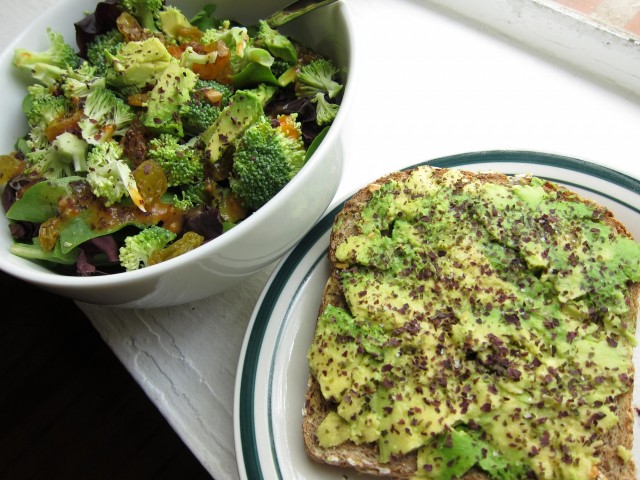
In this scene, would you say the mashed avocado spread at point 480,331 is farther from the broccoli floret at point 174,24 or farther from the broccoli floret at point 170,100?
the broccoli floret at point 174,24

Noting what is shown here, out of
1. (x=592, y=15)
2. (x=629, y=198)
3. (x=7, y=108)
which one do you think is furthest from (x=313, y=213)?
(x=592, y=15)

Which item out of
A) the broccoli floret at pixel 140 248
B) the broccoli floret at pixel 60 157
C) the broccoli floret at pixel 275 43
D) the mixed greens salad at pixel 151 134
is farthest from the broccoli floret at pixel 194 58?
the broccoli floret at pixel 140 248

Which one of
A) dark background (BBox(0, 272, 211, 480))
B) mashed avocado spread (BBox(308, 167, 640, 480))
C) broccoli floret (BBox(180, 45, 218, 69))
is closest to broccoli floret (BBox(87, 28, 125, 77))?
broccoli floret (BBox(180, 45, 218, 69))

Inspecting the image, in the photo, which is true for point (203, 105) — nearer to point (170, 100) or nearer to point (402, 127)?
point (170, 100)

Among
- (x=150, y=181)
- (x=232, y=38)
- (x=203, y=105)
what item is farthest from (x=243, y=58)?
(x=150, y=181)

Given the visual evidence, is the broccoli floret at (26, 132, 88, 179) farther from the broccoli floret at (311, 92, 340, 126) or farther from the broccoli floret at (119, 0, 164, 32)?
the broccoli floret at (311, 92, 340, 126)
